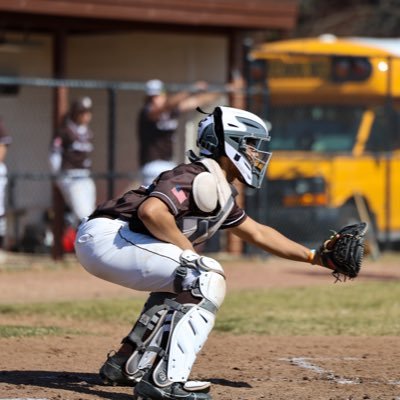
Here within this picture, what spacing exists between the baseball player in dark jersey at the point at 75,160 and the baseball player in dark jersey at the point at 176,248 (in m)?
7.41

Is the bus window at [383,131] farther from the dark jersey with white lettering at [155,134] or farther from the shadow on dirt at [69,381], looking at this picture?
the shadow on dirt at [69,381]

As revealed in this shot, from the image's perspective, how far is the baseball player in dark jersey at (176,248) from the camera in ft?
17.8

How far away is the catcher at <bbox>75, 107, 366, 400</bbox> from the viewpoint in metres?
5.44

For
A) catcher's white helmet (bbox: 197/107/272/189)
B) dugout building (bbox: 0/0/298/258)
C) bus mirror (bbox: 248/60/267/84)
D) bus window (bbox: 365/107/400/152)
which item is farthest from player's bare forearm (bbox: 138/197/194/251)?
bus window (bbox: 365/107/400/152)

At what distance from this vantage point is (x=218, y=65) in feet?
50.9

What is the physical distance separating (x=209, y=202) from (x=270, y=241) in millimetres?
827

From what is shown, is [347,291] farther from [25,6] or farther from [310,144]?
[25,6]

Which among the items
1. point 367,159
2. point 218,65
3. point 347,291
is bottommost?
point 347,291

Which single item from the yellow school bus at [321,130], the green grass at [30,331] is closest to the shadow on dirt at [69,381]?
the green grass at [30,331]

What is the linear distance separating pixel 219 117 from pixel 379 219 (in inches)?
398

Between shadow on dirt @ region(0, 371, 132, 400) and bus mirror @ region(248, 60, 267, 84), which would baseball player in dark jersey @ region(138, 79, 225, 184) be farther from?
shadow on dirt @ region(0, 371, 132, 400)

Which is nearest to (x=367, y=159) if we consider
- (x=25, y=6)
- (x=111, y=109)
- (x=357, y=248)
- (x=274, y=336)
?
(x=111, y=109)

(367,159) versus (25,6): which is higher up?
(25,6)

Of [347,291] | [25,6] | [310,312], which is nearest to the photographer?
[310,312]
